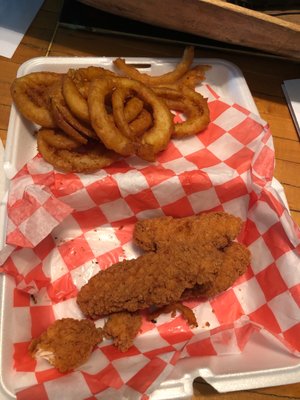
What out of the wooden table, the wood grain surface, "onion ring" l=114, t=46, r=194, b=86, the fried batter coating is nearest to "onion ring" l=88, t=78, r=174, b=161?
"onion ring" l=114, t=46, r=194, b=86

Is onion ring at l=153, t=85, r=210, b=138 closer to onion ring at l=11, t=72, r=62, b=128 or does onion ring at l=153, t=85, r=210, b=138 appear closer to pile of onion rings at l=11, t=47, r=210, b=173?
pile of onion rings at l=11, t=47, r=210, b=173

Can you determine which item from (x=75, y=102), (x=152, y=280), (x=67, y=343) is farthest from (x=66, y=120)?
(x=67, y=343)

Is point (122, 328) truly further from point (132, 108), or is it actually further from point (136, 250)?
point (132, 108)

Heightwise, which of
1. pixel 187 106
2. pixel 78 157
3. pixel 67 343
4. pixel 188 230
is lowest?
pixel 67 343

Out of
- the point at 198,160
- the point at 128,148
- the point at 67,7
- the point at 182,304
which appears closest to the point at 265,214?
the point at 198,160

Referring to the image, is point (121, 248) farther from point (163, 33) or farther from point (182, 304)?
point (163, 33)
